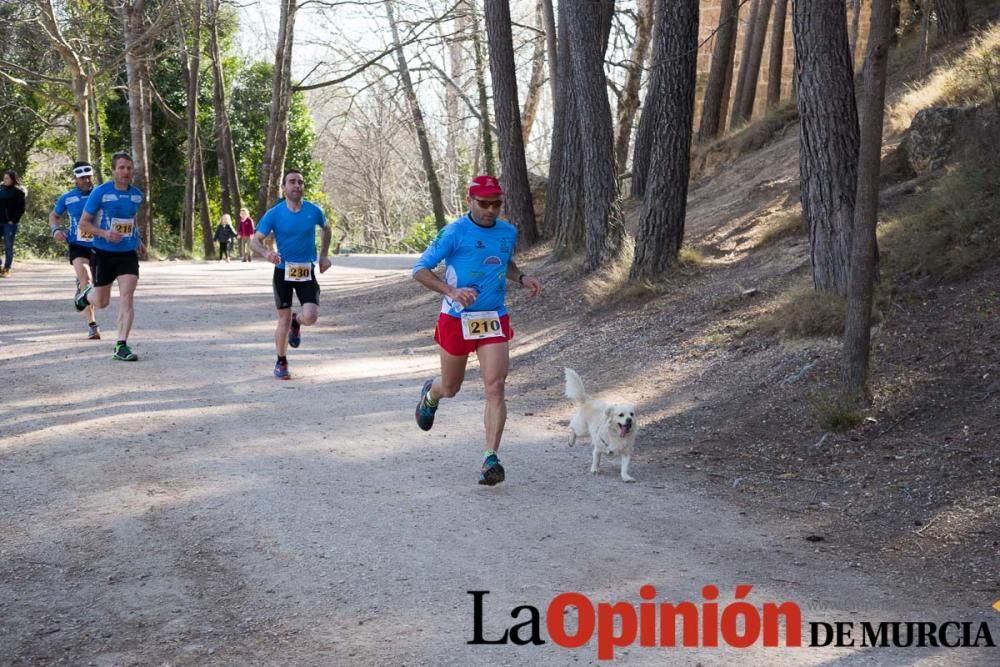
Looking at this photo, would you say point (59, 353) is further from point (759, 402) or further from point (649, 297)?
point (759, 402)

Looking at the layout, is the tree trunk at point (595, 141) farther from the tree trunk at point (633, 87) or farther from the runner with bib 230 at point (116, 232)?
the tree trunk at point (633, 87)

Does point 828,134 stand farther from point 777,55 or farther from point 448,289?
point 777,55

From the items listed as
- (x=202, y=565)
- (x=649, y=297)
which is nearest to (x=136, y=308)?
(x=649, y=297)

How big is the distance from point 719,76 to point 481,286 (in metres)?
21.4

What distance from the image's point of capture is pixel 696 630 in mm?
5488

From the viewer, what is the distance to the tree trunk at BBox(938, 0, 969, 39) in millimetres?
23062

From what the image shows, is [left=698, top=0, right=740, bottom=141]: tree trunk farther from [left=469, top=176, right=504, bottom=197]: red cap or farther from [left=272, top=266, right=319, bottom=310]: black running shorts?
[left=469, top=176, right=504, bottom=197]: red cap

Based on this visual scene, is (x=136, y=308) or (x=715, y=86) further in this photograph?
(x=715, y=86)

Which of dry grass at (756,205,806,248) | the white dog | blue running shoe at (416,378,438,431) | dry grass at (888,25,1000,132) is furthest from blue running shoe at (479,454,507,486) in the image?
dry grass at (888,25,1000,132)

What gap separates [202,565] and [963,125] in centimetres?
1245

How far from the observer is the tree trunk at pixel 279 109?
39.5 m

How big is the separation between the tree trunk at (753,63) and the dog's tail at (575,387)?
70.5 feet

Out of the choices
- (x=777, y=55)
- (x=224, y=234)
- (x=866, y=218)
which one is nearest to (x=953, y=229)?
(x=866, y=218)

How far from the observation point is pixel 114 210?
42.3ft
